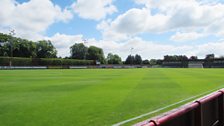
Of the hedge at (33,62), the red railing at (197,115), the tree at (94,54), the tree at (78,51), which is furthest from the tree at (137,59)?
the red railing at (197,115)

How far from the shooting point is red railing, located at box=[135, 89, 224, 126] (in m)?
3.36

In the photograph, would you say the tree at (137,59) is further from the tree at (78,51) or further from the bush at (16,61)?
the bush at (16,61)

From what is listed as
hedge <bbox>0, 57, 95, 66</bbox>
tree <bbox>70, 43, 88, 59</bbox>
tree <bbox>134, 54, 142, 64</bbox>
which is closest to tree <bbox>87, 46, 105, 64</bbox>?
tree <bbox>70, 43, 88, 59</bbox>

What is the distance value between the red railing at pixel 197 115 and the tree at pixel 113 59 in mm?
160748

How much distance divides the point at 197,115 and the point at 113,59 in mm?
170210

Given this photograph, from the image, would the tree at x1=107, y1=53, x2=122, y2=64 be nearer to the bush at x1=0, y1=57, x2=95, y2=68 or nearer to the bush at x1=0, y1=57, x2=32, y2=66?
the bush at x1=0, y1=57, x2=95, y2=68

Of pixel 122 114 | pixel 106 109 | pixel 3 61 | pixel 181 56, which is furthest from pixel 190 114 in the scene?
pixel 181 56

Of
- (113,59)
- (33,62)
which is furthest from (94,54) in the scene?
(33,62)

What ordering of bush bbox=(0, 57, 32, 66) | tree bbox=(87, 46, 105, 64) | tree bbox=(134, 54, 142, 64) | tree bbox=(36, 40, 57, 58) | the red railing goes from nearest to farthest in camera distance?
the red railing < bush bbox=(0, 57, 32, 66) < tree bbox=(36, 40, 57, 58) < tree bbox=(87, 46, 105, 64) < tree bbox=(134, 54, 142, 64)

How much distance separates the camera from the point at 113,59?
574 ft

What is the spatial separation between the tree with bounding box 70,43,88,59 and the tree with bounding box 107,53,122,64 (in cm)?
1895

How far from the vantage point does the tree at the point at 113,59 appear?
555ft

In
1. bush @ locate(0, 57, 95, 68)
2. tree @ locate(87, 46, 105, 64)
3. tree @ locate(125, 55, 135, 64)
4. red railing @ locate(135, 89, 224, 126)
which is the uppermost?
tree @ locate(87, 46, 105, 64)

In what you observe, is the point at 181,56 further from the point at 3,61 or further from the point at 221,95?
the point at 221,95
